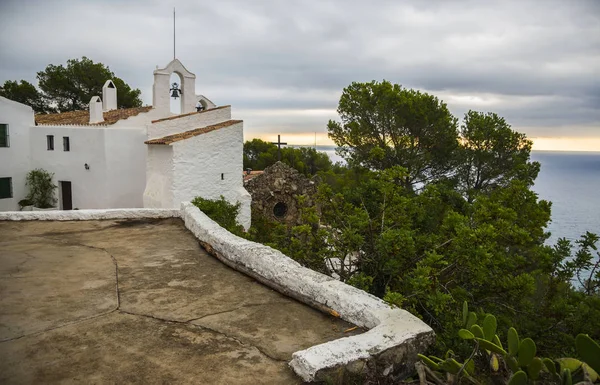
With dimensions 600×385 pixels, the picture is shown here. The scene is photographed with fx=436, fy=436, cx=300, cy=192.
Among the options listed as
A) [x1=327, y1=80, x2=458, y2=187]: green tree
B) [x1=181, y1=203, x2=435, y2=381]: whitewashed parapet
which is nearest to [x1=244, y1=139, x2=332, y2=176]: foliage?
[x1=327, y1=80, x2=458, y2=187]: green tree

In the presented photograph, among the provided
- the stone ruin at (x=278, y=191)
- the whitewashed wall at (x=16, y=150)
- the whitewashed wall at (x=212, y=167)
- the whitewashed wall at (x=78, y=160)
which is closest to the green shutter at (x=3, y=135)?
the whitewashed wall at (x=16, y=150)

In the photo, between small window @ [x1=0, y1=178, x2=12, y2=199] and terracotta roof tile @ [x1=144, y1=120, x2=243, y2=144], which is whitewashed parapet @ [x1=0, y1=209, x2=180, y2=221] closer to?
terracotta roof tile @ [x1=144, y1=120, x2=243, y2=144]

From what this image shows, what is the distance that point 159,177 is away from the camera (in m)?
16.5

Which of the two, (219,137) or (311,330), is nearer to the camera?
(311,330)

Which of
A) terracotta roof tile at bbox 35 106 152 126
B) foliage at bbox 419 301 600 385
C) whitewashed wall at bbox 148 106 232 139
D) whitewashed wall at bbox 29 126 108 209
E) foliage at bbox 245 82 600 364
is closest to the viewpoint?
foliage at bbox 419 301 600 385

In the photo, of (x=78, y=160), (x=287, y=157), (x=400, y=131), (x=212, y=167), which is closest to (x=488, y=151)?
(x=400, y=131)

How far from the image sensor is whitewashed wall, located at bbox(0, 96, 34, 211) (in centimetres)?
1967

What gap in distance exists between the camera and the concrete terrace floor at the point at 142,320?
2.95 meters

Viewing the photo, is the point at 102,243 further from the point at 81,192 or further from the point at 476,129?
the point at 476,129

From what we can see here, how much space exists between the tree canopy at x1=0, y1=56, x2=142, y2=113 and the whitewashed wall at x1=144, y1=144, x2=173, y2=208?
1779 cm

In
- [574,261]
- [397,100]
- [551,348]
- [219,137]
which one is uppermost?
[397,100]

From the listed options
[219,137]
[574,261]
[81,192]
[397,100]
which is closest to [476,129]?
[397,100]

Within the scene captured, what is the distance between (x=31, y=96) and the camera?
103ft

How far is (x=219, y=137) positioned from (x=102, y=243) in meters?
11.1
